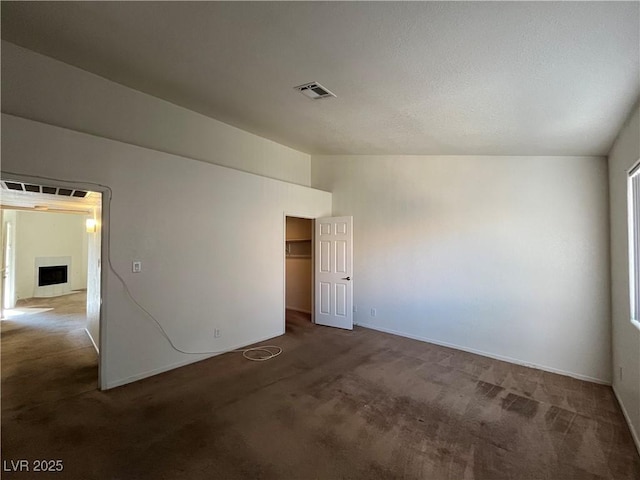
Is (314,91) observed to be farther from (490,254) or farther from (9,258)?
(9,258)

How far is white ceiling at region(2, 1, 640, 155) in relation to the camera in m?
1.75

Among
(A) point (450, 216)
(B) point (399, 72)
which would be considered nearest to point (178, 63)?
(B) point (399, 72)

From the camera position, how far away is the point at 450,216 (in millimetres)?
4559

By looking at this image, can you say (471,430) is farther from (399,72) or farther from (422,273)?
(399,72)

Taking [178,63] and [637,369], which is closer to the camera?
[637,369]

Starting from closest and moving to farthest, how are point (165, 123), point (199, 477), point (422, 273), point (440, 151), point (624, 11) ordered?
point (624, 11) < point (199, 477) < point (165, 123) < point (440, 151) < point (422, 273)

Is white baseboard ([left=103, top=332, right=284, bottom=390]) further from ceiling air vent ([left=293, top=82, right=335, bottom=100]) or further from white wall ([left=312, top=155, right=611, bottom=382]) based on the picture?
ceiling air vent ([left=293, top=82, right=335, bottom=100])

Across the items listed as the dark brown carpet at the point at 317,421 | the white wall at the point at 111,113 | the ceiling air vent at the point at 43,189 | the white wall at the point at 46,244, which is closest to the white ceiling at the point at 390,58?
the white wall at the point at 111,113

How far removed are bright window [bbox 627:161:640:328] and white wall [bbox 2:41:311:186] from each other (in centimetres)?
464

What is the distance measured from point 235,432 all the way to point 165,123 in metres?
3.68

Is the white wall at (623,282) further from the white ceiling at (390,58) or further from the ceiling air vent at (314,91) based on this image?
the ceiling air vent at (314,91)

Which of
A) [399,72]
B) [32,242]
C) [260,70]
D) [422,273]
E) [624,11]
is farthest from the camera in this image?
[32,242]

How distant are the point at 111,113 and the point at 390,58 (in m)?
3.17

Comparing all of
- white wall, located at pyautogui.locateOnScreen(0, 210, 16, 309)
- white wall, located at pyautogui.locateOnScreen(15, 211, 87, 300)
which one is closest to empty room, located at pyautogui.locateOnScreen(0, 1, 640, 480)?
white wall, located at pyautogui.locateOnScreen(0, 210, 16, 309)
